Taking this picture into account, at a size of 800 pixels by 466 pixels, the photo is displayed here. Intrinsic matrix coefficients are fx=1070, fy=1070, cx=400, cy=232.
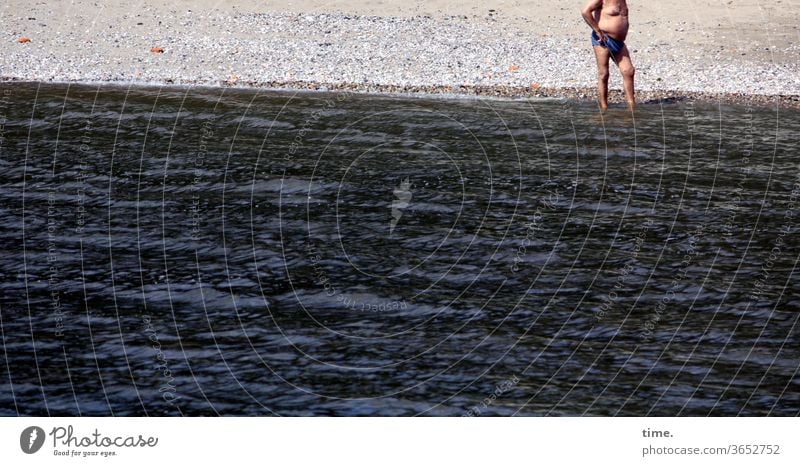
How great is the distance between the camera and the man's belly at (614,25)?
22175mm

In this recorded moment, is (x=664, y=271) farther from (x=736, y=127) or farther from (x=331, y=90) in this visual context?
(x=331, y=90)

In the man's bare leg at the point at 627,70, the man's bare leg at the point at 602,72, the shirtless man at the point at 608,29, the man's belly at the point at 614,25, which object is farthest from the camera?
the man's bare leg at the point at 627,70

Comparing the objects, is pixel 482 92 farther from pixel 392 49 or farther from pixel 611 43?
pixel 392 49

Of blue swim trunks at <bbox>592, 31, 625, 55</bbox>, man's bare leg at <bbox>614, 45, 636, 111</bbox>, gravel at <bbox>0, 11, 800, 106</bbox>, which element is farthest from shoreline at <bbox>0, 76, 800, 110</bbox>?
blue swim trunks at <bbox>592, 31, 625, 55</bbox>

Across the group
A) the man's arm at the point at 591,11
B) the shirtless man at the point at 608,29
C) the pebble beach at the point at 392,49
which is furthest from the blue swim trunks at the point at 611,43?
the pebble beach at the point at 392,49

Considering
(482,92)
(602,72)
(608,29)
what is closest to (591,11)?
(608,29)

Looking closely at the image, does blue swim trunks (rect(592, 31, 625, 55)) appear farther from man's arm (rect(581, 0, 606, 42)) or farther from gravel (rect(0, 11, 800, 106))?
gravel (rect(0, 11, 800, 106))

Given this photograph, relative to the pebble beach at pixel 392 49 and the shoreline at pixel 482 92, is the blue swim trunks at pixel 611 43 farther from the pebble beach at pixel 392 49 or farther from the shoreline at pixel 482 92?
the pebble beach at pixel 392 49

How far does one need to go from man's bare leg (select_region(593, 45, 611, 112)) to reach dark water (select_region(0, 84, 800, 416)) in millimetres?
1196

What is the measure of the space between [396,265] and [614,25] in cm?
1076

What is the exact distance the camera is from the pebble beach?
27.0m

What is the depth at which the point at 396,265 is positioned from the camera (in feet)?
44.8

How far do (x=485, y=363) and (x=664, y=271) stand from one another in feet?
12.1

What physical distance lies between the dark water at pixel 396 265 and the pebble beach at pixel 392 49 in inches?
184
